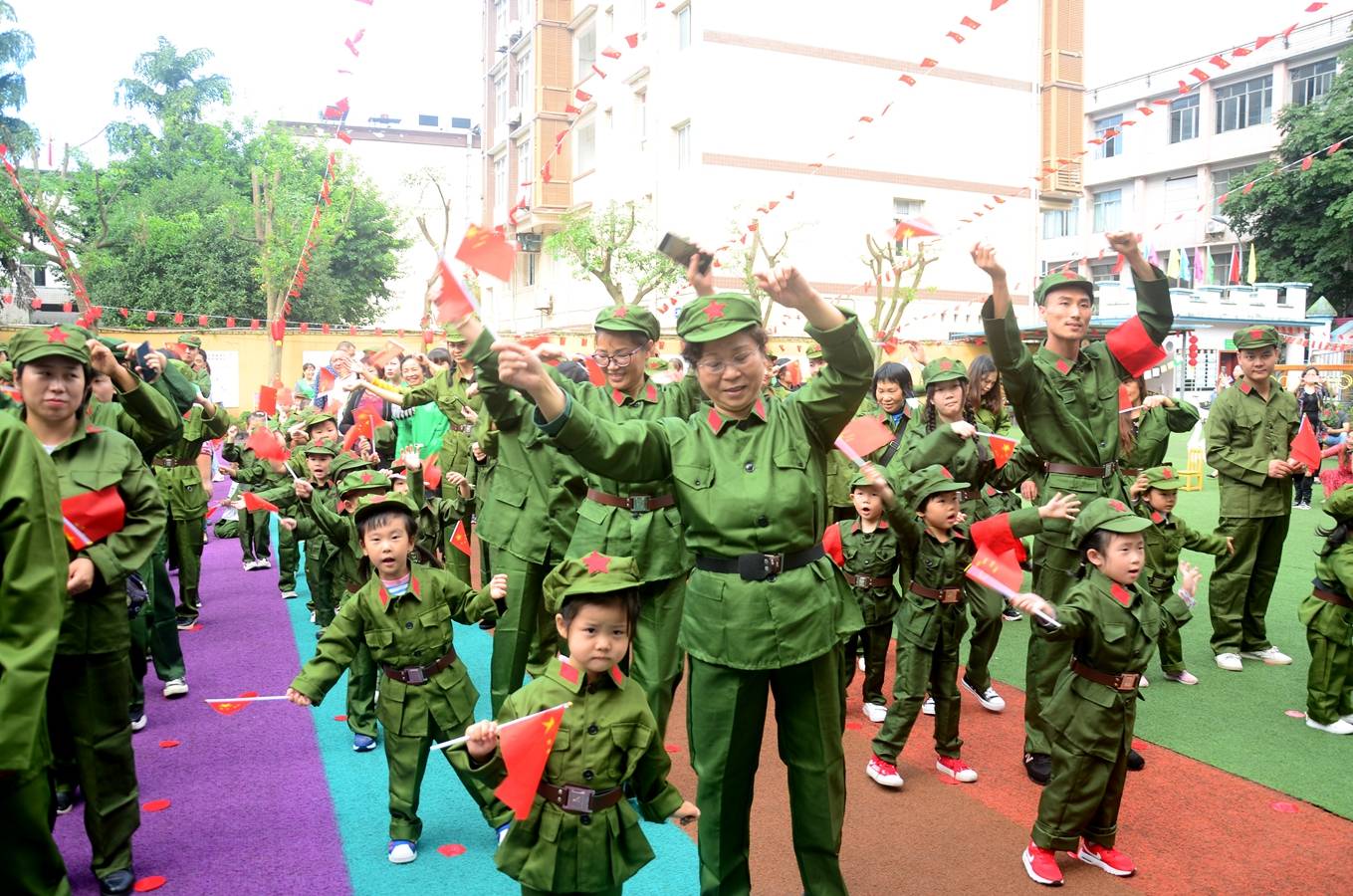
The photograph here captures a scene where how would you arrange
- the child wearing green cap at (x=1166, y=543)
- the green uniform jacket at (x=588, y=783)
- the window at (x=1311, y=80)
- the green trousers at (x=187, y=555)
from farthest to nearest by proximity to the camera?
the window at (x=1311, y=80) < the green trousers at (x=187, y=555) < the child wearing green cap at (x=1166, y=543) < the green uniform jacket at (x=588, y=783)

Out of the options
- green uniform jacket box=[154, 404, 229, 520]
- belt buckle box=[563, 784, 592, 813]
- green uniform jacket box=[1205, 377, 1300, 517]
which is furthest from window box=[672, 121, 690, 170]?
belt buckle box=[563, 784, 592, 813]

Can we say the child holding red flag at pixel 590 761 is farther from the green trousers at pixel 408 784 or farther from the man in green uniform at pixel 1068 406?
the man in green uniform at pixel 1068 406

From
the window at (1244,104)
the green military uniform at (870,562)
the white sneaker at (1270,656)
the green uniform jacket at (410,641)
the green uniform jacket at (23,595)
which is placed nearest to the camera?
the green uniform jacket at (23,595)

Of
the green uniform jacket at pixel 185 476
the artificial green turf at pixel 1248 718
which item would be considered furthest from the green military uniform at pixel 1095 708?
the green uniform jacket at pixel 185 476

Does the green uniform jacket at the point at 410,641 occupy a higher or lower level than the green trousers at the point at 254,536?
higher

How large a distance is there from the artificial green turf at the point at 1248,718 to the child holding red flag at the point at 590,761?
3201 mm

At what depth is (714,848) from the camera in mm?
3203

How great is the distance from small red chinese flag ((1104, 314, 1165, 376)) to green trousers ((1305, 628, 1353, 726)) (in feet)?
5.89

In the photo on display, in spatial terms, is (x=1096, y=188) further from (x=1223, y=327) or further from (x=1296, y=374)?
(x=1296, y=374)

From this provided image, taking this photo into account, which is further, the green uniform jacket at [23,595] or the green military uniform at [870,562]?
the green military uniform at [870,562]

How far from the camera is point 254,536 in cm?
1036

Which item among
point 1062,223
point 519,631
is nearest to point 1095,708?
point 519,631

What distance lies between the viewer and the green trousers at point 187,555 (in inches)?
291

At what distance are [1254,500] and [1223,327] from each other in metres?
28.4
